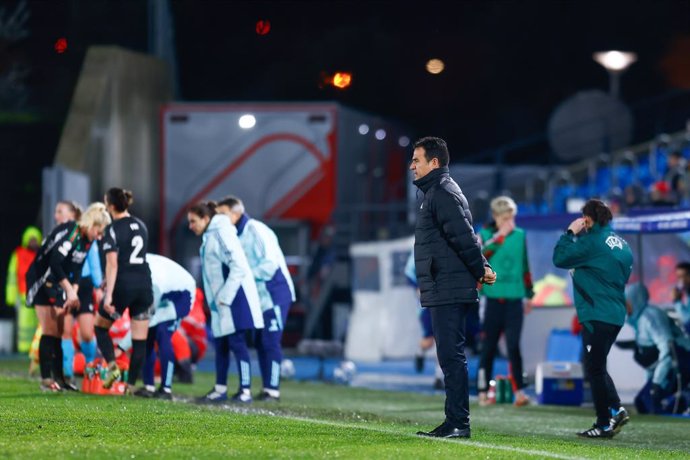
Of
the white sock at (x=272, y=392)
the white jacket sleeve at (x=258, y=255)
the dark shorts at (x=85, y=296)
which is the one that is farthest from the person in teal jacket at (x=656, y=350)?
the dark shorts at (x=85, y=296)

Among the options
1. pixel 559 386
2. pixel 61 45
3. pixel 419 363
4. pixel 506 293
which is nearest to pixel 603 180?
pixel 419 363

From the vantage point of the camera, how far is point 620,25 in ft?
116

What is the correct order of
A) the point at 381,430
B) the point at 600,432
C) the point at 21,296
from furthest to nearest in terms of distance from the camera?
the point at 21,296 < the point at 600,432 < the point at 381,430

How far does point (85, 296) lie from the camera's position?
15797 millimetres

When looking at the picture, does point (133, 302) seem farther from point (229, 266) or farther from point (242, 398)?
point (242, 398)

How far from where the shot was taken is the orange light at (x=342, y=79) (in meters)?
35.0

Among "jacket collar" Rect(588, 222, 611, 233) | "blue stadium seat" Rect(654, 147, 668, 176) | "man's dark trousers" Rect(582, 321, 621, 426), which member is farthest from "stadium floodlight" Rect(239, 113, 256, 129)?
"man's dark trousers" Rect(582, 321, 621, 426)

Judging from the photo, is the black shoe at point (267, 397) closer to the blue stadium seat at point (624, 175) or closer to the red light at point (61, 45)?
the blue stadium seat at point (624, 175)

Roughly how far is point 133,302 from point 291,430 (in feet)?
12.9

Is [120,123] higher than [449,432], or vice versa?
[120,123]

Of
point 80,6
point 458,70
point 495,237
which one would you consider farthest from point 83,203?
point 458,70

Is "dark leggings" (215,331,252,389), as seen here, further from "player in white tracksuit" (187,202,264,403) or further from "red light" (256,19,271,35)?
"red light" (256,19,271,35)

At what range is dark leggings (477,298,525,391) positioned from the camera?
53.1 feet

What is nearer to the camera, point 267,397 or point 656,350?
point 267,397
